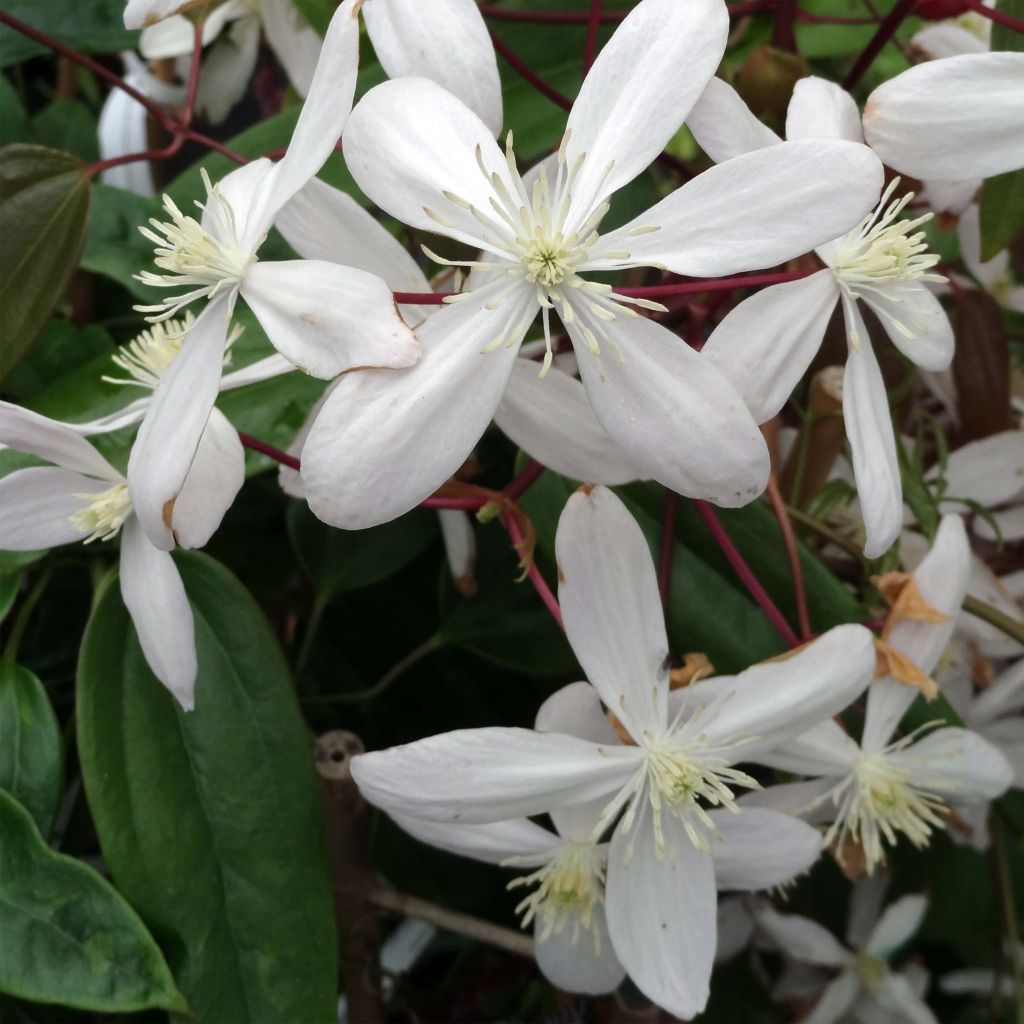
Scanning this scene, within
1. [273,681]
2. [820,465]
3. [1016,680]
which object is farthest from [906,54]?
[273,681]

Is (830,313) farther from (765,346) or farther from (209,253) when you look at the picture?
(209,253)

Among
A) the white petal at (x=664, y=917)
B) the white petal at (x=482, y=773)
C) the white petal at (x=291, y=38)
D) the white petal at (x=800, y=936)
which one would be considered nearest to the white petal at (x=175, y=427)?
the white petal at (x=482, y=773)

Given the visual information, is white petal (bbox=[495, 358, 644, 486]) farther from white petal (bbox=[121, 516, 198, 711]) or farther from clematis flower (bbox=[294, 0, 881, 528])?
white petal (bbox=[121, 516, 198, 711])

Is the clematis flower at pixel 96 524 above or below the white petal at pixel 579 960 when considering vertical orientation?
above

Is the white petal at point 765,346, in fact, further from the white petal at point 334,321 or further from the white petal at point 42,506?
the white petal at point 42,506

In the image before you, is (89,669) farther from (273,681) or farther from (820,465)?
(820,465)

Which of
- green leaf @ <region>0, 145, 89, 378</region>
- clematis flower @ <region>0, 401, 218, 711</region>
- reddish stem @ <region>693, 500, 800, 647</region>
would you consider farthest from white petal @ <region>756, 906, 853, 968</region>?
green leaf @ <region>0, 145, 89, 378</region>
